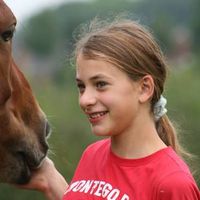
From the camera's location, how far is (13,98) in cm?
351

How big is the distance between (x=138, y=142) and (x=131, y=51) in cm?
33

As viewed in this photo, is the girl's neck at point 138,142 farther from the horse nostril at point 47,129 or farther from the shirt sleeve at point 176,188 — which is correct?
the horse nostril at point 47,129

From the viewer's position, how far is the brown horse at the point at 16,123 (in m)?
3.37

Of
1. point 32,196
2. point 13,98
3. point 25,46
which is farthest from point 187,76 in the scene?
point 25,46

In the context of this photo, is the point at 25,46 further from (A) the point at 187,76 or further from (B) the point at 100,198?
(B) the point at 100,198

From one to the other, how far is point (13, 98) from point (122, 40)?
35.1 inches

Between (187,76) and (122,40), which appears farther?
(187,76)

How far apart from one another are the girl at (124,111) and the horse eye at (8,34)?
568 mm

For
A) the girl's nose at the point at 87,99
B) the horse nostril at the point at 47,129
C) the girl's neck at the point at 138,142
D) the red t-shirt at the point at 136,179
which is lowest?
the horse nostril at the point at 47,129

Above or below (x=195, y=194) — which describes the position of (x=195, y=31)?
below

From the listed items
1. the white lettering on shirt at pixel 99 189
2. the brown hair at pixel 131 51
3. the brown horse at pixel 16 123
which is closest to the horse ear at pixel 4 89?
the brown horse at pixel 16 123

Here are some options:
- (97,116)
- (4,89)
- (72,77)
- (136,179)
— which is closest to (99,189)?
(136,179)

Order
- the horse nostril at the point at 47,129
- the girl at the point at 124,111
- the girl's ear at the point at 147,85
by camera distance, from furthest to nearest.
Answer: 1. the horse nostril at the point at 47,129
2. the girl's ear at the point at 147,85
3. the girl at the point at 124,111

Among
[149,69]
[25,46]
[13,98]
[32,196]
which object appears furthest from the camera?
[25,46]
